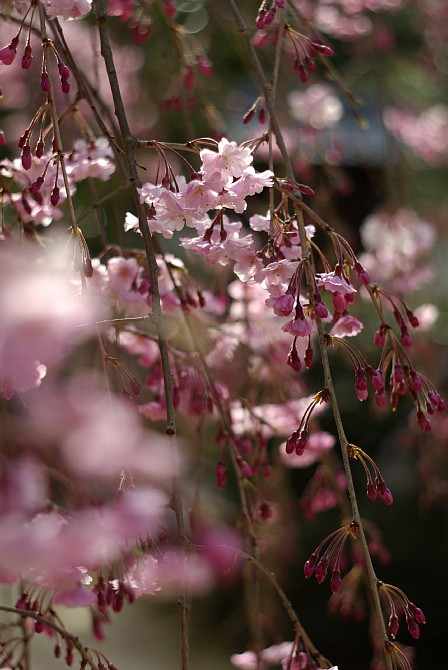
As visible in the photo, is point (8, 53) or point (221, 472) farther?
point (221, 472)

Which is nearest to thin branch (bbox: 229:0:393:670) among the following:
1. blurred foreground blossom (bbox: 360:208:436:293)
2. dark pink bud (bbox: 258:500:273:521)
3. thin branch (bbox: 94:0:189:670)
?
thin branch (bbox: 94:0:189:670)

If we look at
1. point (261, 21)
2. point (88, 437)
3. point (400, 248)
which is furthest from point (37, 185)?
point (400, 248)

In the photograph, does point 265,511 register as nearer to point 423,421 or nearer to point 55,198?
point 423,421

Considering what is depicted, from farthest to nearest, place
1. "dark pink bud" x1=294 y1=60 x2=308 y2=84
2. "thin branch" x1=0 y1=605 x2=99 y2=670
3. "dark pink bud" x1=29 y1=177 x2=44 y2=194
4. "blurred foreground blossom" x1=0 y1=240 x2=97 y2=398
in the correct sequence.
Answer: "dark pink bud" x1=294 y1=60 x2=308 y2=84 < "dark pink bud" x1=29 y1=177 x2=44 y2=194 < "thin branch" x1=0 y1=605 x2=99 y2=670 < "blurred foreground blossom" x1=0 y1=240 x2=97 y2=398

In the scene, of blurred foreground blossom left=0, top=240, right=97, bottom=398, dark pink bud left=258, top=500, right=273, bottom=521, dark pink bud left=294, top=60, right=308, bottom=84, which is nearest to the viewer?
blurred foreground blossom left=0, top=240, right=97, bottom=398

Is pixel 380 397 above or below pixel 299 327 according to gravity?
below

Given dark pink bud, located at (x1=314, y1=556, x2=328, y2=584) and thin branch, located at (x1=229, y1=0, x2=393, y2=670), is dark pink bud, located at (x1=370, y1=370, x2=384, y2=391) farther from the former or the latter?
dark pink bud, located at (x1=314, y1=556, x2=328, y2=584)

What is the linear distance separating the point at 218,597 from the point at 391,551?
110 centimetres

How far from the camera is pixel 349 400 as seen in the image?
466cm

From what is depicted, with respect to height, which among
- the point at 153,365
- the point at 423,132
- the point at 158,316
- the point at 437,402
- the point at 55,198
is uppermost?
the point at 55,198

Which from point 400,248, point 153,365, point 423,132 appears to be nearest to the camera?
point 153,365

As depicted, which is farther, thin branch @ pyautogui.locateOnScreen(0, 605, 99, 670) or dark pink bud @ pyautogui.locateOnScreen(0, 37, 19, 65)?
dark pink bud @ pyautogui.locateOnScreen(0, 37, 19, 65)

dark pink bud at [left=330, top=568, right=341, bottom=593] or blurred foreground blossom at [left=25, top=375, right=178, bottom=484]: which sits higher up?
blurred foreground blossom at [left=25, top=375, right=178, bottom=484]

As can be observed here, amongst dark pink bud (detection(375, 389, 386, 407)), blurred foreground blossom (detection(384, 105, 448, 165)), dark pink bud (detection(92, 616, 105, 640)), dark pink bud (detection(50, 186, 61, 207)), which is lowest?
blurred foreground blossom (detection(384, 105, 448, 165))
